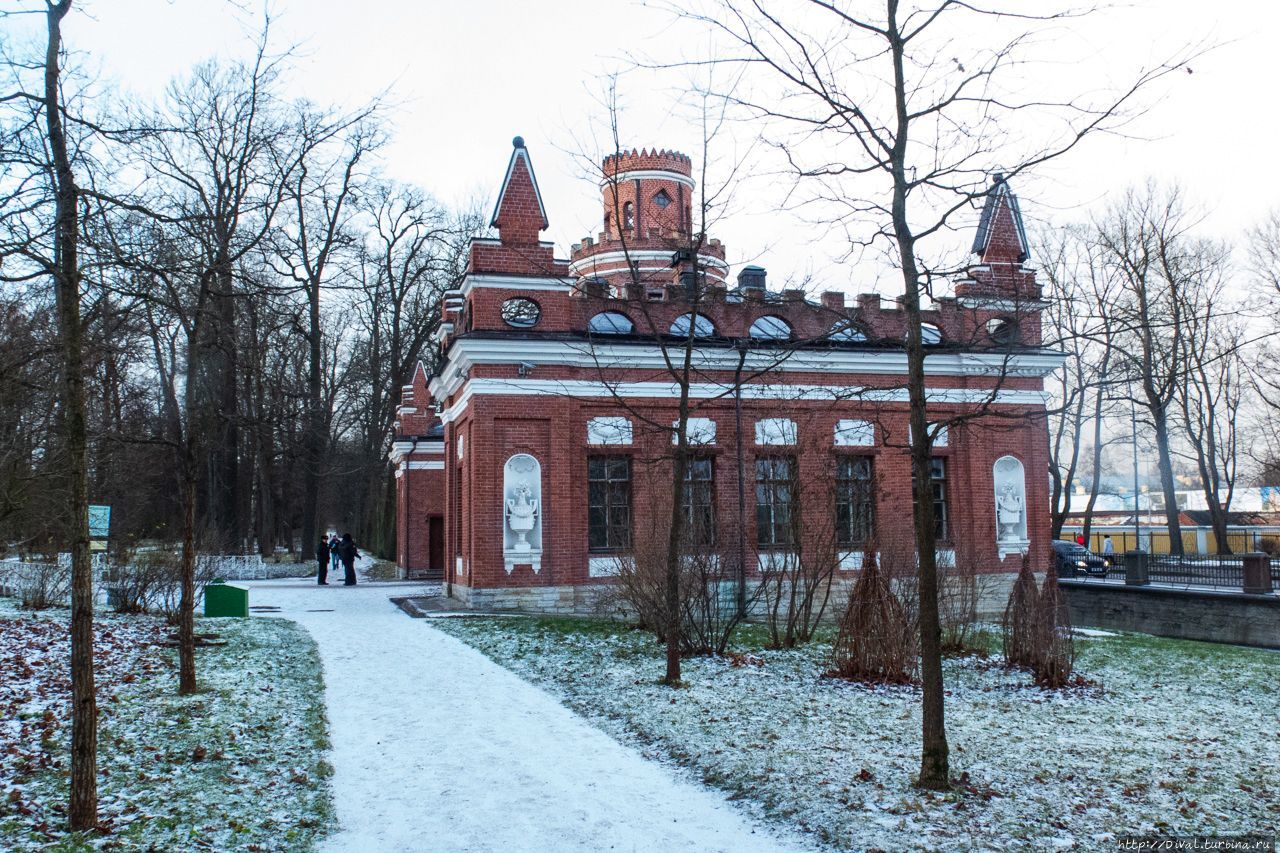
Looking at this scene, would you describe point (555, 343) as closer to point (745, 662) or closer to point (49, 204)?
point (745, 662)

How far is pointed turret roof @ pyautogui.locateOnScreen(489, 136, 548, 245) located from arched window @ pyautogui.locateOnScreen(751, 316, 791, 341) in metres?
5.47

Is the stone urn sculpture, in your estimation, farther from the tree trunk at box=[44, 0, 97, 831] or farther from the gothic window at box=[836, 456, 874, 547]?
the tree trunk at box=[44, 0, 97, 831]

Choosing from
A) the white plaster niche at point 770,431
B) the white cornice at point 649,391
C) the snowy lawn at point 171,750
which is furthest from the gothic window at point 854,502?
the snowy lawn at point 171,750

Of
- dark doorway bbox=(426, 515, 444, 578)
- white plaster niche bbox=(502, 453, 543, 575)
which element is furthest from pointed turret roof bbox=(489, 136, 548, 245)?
dark doorway bbox=(426, 515, 444, 578)

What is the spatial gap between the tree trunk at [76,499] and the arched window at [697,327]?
15.9m

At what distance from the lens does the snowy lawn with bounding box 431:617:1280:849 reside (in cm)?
643

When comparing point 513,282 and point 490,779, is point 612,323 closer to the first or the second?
point 513,282

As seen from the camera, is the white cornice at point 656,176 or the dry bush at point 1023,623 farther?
the white cornice at point 656,176

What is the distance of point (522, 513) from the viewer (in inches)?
796

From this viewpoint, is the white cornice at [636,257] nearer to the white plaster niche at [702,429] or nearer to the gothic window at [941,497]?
the gothic window at [941,497]

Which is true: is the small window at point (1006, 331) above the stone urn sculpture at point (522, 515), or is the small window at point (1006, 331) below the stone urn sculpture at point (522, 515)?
above

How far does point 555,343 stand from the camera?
20422mm

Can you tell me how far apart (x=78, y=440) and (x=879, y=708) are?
25.7 feet

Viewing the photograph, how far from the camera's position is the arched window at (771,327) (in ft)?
74.0
